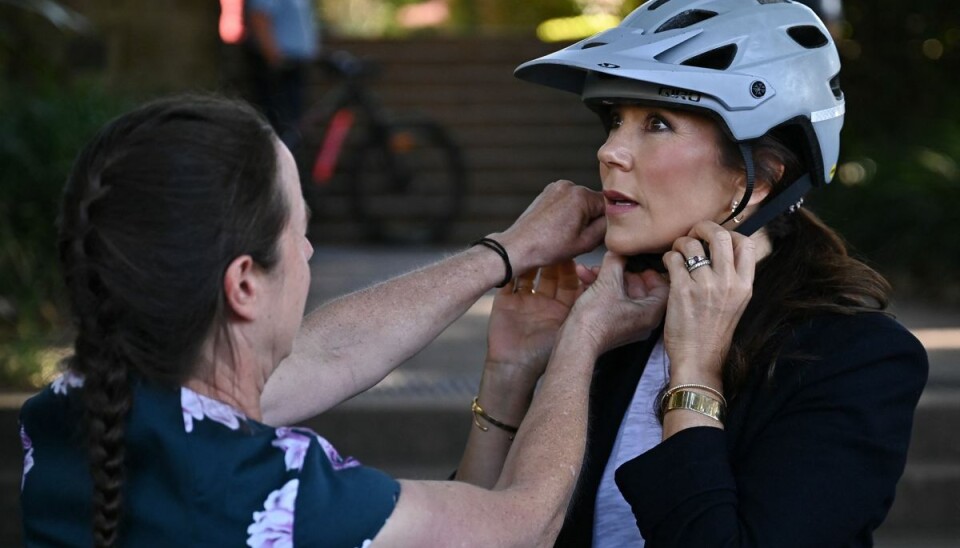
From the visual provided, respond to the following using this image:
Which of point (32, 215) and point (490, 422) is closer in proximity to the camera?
point (490, 422)

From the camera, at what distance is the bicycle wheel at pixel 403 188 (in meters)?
9.50

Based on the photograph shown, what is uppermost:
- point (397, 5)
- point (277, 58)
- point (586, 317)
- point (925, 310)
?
point (586, 317)

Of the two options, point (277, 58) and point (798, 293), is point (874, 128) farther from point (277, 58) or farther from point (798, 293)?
point (798, 293)

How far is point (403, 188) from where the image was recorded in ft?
31.3

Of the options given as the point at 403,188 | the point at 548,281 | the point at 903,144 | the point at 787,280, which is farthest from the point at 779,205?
the point at 403,188

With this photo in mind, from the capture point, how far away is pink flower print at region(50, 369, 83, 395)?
6.14 feet

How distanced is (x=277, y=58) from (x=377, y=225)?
180 cm

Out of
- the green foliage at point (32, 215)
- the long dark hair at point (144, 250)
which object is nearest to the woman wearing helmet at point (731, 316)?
the long dark hair at point (144, 250)

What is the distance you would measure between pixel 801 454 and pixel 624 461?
1.22ft

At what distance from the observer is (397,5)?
60.5ft

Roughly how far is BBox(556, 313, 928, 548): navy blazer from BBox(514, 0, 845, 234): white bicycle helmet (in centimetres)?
37

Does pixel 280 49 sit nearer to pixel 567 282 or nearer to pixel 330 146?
pixel 330 146

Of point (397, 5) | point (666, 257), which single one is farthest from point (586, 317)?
point (397, 5)

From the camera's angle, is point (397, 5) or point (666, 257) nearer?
point (666, 257)
